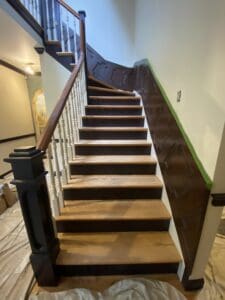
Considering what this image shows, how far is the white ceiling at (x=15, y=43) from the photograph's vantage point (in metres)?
2.20

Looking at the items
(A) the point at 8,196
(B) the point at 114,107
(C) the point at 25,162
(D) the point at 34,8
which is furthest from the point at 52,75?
(C) the point at 25,162

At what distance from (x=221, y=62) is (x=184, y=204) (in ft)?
2.96

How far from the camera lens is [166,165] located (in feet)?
5.37

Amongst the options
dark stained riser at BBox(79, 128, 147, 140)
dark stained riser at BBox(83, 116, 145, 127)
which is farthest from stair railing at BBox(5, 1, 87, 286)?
dark stained riser at BBox(83, 116, 145, 127)

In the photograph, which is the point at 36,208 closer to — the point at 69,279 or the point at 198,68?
the point at 69,279

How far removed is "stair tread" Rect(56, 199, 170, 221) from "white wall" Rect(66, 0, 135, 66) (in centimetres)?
294

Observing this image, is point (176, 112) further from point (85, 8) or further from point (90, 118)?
point (85, 8)

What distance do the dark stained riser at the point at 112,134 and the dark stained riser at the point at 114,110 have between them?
1.47 ft

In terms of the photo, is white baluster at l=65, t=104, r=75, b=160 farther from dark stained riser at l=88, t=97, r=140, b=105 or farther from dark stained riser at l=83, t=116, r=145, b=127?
dark stained riser at l=88, t=97, r=140, b=105

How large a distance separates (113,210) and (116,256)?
379 mm

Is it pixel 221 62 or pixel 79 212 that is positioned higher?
pixel 221 62

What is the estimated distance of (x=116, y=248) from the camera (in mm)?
1402

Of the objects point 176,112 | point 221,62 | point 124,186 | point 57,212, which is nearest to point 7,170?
point 57,212

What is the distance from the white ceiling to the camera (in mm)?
2199
